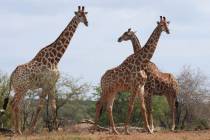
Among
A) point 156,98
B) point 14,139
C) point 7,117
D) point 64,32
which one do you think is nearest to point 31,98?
point 7,117

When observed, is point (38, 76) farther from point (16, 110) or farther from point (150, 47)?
point (150, 47)

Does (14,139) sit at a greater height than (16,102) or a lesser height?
lesser

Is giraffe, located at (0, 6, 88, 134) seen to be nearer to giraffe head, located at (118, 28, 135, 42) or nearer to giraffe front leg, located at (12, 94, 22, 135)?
giraffe front leg, located at (12, 94, 22, 135)

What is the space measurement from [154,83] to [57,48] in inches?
166

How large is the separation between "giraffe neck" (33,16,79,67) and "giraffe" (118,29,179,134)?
2131 millimetres

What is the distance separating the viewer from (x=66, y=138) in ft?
59.6

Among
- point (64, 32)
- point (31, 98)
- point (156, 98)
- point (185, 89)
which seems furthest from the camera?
point (156, 98)

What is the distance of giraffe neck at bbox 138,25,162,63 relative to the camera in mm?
22036

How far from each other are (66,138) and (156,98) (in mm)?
25905

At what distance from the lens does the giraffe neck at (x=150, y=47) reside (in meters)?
22.0

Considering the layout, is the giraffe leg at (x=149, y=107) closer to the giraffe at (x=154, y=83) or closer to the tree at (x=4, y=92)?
the giraffe at (x=154, y=83)

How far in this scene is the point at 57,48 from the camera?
2259 cm

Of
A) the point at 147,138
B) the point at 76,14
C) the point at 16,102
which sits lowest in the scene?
the point at 147,138

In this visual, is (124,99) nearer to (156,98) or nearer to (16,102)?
(156,98)
